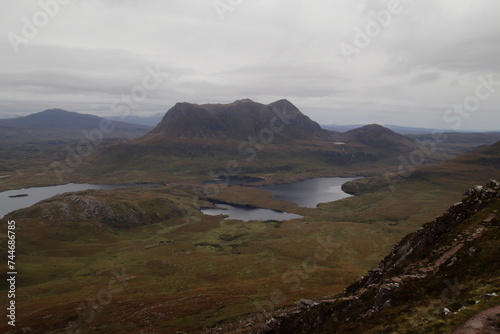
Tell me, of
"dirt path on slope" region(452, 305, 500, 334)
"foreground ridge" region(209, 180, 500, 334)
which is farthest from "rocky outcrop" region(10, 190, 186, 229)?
"dirt path on slope" region(452, 305, 500, 334)

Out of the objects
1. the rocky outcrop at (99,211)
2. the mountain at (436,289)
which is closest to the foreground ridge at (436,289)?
the mountain at (436,289)

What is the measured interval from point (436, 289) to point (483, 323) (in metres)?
8.11

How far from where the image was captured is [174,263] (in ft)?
341

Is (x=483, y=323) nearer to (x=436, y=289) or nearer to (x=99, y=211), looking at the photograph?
(x=436, y=289)

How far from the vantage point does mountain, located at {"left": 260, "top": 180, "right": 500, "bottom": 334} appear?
73.8 feet

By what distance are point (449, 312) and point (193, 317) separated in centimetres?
4492

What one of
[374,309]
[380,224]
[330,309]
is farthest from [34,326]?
[380,224]

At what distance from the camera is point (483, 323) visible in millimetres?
20469

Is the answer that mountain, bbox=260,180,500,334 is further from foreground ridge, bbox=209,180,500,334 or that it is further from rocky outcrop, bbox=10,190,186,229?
rocky outcrop, bbox=10,190,186,229

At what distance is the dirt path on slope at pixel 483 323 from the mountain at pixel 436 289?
0.18ft

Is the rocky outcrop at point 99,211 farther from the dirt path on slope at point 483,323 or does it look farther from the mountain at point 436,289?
the dirt path on slope at point 483,323

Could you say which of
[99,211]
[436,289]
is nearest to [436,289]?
[436,289]

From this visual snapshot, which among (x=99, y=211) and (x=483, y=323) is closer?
(x=483, y=323)

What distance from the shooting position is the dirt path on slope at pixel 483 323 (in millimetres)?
19891
